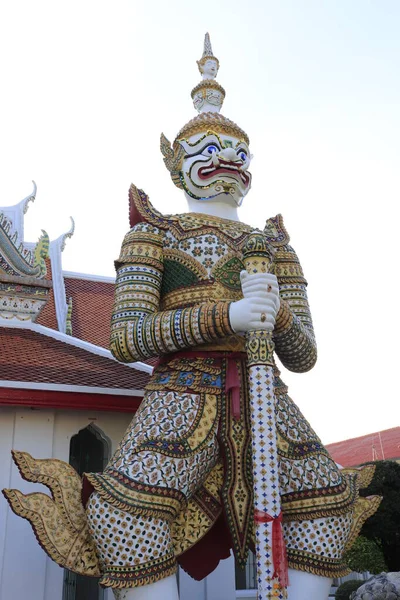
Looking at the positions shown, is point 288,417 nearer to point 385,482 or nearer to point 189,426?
point 189,426

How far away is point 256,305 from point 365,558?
509 centimetres

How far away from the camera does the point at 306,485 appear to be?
3.32 m

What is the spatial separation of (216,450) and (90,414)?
6.08 ft

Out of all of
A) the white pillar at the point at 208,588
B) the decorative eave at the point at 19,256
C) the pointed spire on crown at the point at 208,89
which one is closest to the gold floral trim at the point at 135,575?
the white pillar at the point at 208,588

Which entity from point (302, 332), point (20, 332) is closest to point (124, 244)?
point (302, 332)

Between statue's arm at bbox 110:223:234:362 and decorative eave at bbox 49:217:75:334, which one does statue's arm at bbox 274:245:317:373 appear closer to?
statue's arm at bbox 110:223:234:362

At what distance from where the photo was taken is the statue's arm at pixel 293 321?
11.6 ft

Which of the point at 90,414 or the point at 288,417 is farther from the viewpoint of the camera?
the point at 90,414

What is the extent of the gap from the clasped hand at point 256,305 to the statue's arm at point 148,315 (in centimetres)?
6

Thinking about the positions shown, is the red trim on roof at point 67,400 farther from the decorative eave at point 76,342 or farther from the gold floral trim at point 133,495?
the gold floral trim at point 133,495

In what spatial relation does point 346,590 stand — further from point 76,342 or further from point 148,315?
point 148,315

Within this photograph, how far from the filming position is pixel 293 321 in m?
3.57

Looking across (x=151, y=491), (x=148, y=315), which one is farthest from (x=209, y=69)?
(x=151, y=491)

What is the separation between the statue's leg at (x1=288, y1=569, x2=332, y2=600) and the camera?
10.2 feet
